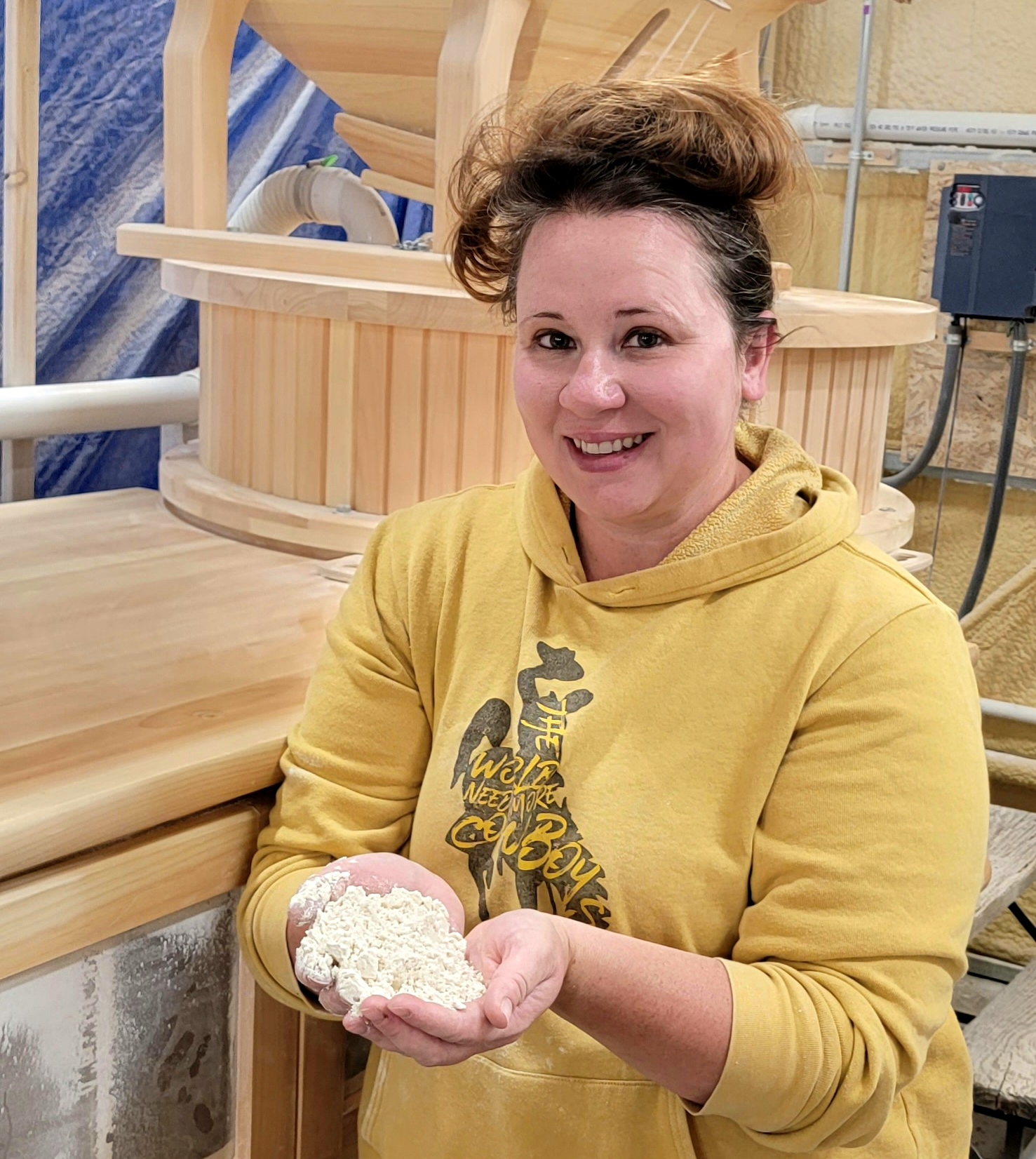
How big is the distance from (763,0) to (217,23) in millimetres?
815

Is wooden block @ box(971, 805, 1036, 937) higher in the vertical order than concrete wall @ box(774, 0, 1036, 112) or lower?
lower

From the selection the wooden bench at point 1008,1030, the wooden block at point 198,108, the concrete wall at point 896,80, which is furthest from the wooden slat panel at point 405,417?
the concrete wall at point 896,80

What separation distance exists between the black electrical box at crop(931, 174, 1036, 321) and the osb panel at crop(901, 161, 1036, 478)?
99 millimetres

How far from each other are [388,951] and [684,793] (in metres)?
0.26

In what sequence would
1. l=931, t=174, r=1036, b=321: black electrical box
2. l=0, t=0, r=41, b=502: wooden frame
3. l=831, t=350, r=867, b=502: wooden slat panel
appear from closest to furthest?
l=831, t=350, r=867, b=502: wooden slat panel < l=0, t=0, r=41, b=502: wooden frame < l=931, t=174, r=1036, b=321: black electrical box

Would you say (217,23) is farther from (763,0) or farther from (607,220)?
(607,220)

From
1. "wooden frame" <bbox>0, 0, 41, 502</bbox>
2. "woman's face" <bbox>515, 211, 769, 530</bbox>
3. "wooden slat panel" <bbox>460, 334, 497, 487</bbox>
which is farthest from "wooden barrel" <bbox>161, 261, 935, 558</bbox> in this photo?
"woman's face" <bbox>515, 211, 769, 530</bbox>

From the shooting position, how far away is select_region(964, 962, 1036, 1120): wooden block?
1.79 metres

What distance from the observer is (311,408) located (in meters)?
1.81

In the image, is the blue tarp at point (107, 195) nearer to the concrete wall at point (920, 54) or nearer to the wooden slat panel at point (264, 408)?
the wooden slat panel at point (264, 408)

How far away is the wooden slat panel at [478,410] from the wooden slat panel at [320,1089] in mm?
735

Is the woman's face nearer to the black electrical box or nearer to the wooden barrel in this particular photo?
the wooden barrel

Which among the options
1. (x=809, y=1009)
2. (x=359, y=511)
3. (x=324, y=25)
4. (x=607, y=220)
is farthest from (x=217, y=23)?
(x=809, y=1009)

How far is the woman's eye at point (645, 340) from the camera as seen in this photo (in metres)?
1.00
